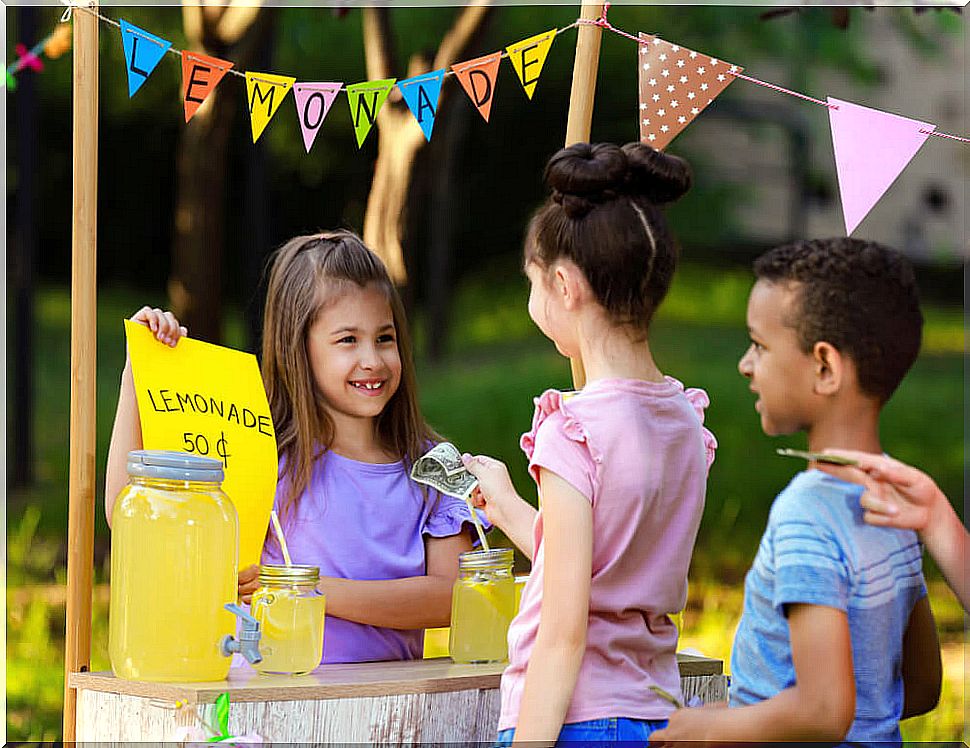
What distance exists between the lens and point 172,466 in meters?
1.54

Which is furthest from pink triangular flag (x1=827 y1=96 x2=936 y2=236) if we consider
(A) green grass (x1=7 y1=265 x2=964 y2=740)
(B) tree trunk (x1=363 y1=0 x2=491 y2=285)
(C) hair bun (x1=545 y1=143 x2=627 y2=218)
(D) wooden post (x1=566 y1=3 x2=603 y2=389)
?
(A) green grass (x1=7 y1=265 x2=964 y2=740)

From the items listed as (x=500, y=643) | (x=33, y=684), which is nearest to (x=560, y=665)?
(x=500, y=643)

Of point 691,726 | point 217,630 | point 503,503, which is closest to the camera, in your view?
point 691,726

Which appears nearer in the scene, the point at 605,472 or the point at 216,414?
the point at 605,472

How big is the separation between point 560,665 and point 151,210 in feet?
16.9

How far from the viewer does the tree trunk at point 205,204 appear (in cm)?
437

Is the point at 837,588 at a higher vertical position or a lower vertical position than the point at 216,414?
lower

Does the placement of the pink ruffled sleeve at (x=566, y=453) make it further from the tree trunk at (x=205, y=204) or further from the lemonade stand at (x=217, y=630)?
the tree trunk at (x=205, y=204)

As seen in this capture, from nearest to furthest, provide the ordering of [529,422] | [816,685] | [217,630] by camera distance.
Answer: [816,685]
[217,630]
[529,422]

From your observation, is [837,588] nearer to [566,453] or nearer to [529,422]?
[566,453]

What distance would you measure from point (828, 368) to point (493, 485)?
1.83 feet

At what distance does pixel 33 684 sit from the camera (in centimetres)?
373

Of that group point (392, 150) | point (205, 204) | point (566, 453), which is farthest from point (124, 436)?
point (205, 204)

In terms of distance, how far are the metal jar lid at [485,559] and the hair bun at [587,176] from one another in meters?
0.53
